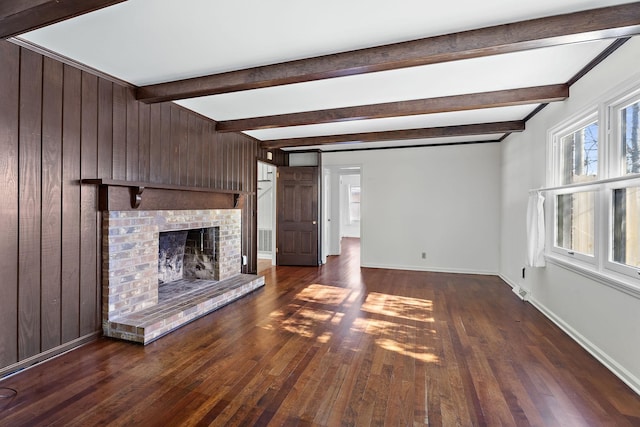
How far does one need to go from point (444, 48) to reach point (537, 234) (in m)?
2.59

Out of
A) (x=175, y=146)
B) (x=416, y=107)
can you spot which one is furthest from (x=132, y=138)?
(x=416, y=107)

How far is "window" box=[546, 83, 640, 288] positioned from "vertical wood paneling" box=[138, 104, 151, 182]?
413cm

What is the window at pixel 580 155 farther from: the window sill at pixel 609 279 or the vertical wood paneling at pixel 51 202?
the vertical wood paneling at pixel 51 202

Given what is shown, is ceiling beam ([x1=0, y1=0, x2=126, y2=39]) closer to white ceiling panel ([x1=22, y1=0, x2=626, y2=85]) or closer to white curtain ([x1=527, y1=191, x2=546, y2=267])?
white ceiling panel ([x1=22, y1=0, x2=626, y2=85])

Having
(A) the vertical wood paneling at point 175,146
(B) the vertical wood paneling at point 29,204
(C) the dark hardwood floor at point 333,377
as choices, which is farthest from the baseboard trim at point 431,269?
(B) the vertical wood paneling at point 29,204

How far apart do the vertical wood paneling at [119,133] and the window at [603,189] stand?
4.15m

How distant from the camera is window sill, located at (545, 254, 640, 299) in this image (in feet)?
7.02

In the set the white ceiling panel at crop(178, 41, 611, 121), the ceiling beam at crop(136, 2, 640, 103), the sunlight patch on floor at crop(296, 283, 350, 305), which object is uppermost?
the white ceiling panel at crop(178, 41, 611, 121)

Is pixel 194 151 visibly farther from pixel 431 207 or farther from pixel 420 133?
pixel 431 207

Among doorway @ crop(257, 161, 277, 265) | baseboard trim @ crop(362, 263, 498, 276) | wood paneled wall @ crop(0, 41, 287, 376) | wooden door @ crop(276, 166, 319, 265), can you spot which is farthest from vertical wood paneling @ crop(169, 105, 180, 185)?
baseboard trim @ crop(362, 263, 498, 276)

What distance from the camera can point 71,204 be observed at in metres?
2.62

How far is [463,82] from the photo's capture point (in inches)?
119

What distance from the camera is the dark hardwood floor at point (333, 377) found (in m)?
1.83

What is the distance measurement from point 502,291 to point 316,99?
3.81 m
